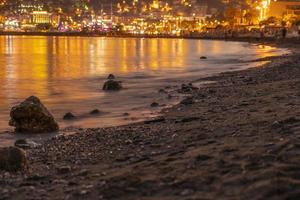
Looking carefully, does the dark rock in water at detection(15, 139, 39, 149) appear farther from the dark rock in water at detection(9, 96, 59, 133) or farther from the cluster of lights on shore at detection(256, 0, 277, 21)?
the cluster of lights on shore at detection(256, 0, 277, 21)

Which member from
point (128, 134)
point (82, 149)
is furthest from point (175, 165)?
point (128, 134)

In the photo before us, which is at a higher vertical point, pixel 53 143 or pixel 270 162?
pixel 270 162

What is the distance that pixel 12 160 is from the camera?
8.53 meters

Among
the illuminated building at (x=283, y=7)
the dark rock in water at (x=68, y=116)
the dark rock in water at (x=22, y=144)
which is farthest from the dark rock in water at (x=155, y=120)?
the illuminated building at (x=283, y=7)

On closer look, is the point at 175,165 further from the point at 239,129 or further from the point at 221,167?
the point at 239,129

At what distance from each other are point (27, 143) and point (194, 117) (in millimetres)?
4003

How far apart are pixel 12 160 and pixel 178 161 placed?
268 cm

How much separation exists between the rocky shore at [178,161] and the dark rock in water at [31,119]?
3.39 feet

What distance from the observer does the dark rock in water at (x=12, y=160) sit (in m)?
8.46

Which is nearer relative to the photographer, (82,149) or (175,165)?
(175,165)

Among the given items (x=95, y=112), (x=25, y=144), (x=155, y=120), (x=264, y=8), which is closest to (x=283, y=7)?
(x=264, y=8)

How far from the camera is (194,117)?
43.1ft

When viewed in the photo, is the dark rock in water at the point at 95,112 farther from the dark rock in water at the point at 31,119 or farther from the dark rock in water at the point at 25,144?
the dark rock in water at the point at 25,144

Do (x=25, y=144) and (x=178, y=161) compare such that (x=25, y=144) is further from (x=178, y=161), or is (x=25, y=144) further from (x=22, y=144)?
(x=178, y=161)
